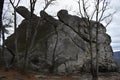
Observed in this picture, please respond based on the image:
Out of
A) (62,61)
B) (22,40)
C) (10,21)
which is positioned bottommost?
(62,61)

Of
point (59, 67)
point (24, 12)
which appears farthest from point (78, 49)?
point (24, 12)

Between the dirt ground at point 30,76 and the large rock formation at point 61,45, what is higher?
the large rock formation at point 61,45

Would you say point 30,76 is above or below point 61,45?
below

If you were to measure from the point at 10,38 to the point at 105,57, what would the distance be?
14.4 meters

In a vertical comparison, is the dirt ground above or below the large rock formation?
below

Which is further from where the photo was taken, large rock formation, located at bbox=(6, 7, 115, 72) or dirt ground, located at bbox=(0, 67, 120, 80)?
large rock formation, located at bbox=(6, 7, 115, 72)

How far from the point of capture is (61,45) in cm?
3631

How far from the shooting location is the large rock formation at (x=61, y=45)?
3469 cm

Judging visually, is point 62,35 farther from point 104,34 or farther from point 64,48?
point 104,34

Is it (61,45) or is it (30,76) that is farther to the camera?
(61,45)

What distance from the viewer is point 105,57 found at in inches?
1532

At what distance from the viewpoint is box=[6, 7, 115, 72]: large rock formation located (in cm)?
3469

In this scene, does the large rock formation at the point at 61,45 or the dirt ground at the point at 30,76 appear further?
the large rock formation at the point at 61,45

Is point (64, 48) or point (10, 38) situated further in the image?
point (10, 38)
